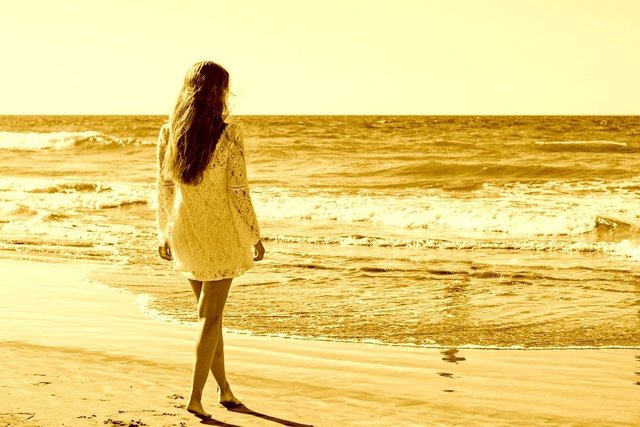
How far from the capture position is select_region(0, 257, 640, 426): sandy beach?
4.24m

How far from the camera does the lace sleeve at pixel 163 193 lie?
4121mm

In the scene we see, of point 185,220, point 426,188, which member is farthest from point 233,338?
point 426,188

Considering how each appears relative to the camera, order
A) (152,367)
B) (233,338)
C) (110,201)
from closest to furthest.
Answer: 1. (152,367)
2. (233,338)
3. (110,201)

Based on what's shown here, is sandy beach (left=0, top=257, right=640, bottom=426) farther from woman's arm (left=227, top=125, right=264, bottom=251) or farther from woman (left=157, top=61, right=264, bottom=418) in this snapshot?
woman's arm (left=227, top=125, right=264, bottom=251)

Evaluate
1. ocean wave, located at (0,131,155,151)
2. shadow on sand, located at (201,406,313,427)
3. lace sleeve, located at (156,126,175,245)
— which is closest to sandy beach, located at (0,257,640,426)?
shadow on sand, located at (201,406,313,427)

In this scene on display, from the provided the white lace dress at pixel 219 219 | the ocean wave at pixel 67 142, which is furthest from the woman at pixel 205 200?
the ocean wave at pixel 67 142

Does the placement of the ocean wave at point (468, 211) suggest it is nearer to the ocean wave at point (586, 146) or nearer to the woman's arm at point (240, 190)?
the woman's arm at point (240, 190)

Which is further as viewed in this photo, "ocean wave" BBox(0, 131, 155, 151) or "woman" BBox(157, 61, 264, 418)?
"ocean wave" BBox(0, 131, 155, 151)

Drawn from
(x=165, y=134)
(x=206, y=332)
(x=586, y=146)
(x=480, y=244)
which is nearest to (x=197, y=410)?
(x=206, y=332)

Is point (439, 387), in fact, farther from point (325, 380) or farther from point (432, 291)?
point (432, 291)

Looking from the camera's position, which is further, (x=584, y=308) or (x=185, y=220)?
(x=584, y=308)

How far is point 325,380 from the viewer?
493 centimetres

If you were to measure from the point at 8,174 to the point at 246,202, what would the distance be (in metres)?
24.5

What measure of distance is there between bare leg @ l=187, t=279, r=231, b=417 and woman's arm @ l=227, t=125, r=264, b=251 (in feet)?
0.89
